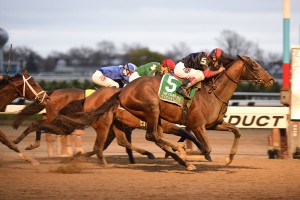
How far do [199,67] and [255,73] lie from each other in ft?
2.78

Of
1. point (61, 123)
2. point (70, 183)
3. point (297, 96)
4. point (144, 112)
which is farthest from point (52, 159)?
point (297, 96)

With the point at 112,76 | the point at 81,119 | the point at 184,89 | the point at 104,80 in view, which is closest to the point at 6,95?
the point at 81,119

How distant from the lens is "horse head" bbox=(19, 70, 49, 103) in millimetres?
11250

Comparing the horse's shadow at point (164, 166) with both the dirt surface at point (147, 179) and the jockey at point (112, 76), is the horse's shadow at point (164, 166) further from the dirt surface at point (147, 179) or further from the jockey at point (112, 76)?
the jockey at point (112, 76)

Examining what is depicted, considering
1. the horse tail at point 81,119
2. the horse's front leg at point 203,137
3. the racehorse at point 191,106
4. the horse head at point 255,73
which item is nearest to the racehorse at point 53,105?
the horse tail at point 81,119

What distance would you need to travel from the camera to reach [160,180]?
9234 mm

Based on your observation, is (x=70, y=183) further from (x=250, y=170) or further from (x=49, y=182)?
(x=250, y=170)

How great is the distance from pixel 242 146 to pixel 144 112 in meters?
5.92

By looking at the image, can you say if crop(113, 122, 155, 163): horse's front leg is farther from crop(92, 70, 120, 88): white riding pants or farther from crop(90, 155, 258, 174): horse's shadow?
crop(92, 70, 120, 88): white riding pants

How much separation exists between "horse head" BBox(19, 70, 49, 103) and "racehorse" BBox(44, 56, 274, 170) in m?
1.03

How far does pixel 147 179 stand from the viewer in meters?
9.35

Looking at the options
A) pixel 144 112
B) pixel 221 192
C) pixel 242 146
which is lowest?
pixel 242 146

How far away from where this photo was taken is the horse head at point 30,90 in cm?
1125

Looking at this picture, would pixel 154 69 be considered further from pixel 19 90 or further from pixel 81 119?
pixel 19 90
